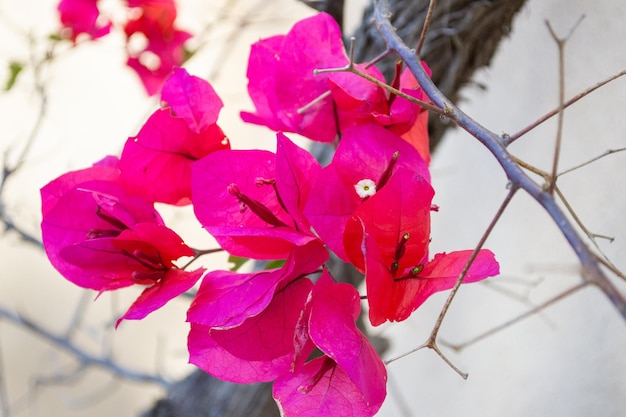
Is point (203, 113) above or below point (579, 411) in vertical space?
above

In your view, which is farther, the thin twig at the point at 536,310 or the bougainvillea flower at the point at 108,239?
the bougainvillea flower at the point at 108,239

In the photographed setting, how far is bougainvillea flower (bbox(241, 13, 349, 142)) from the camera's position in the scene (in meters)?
0.42

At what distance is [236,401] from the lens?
76cm

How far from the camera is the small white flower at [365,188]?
37cm

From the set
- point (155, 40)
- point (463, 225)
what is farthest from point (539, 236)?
point (155, 40)

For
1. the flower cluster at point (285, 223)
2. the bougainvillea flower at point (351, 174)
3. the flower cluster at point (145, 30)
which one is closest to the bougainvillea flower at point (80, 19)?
the flower cluster at point (145, 30)

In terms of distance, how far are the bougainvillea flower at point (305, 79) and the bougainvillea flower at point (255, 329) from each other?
11 cm

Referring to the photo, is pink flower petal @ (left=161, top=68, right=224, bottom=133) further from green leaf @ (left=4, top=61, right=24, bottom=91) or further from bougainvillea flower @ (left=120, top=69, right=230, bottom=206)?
green leaf @ (left=4, top=61, right=24, bottom=91)

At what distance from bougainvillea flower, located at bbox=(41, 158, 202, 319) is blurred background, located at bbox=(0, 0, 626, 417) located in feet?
0.74

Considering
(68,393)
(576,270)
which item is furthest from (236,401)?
(68,393)

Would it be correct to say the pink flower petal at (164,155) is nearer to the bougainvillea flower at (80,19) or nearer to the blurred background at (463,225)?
the blurred background at (463,225)

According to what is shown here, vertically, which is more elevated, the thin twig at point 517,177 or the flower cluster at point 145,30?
the thin twig at point 517,177

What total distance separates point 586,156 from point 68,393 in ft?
4.62

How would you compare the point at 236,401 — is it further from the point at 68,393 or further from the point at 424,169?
the point at 68,393
